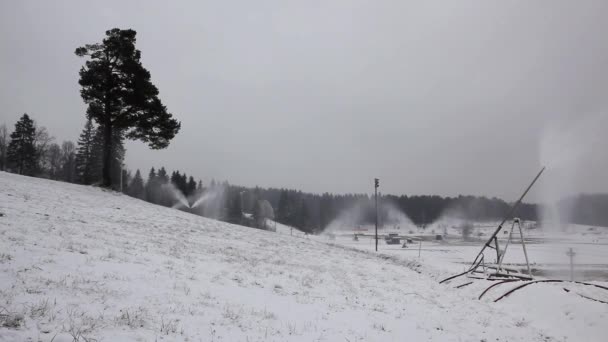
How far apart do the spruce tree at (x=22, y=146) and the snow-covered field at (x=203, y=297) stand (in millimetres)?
46310

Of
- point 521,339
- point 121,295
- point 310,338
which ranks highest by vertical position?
point 121,295

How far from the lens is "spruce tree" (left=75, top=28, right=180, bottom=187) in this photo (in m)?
26.1

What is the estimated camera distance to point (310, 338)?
22.5 ft

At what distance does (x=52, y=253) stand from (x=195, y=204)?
9299 centimetres

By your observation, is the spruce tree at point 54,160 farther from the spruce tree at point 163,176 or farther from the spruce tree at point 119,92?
the spruce tree at point 119,92

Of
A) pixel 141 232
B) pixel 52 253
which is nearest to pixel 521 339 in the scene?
pixel 52 253

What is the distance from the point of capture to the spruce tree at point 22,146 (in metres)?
51.8

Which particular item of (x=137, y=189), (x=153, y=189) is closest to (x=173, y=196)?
(x=153, y=189)

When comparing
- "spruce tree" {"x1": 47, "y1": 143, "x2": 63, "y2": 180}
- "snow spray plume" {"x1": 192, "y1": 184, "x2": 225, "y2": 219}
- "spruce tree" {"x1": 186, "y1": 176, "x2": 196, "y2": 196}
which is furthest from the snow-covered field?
"snow spray plume" {"x1": 192, "y1": 184, "x2": 225, "y2": 219}

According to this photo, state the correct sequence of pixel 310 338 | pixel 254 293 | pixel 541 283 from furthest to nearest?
pixel 541 283, pixel 254 293, pixel 310 338

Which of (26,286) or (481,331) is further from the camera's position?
(481,331)

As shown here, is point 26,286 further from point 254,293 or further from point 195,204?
point 195,204

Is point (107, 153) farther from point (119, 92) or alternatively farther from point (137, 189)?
point (137, 189)

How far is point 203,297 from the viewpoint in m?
8.33
